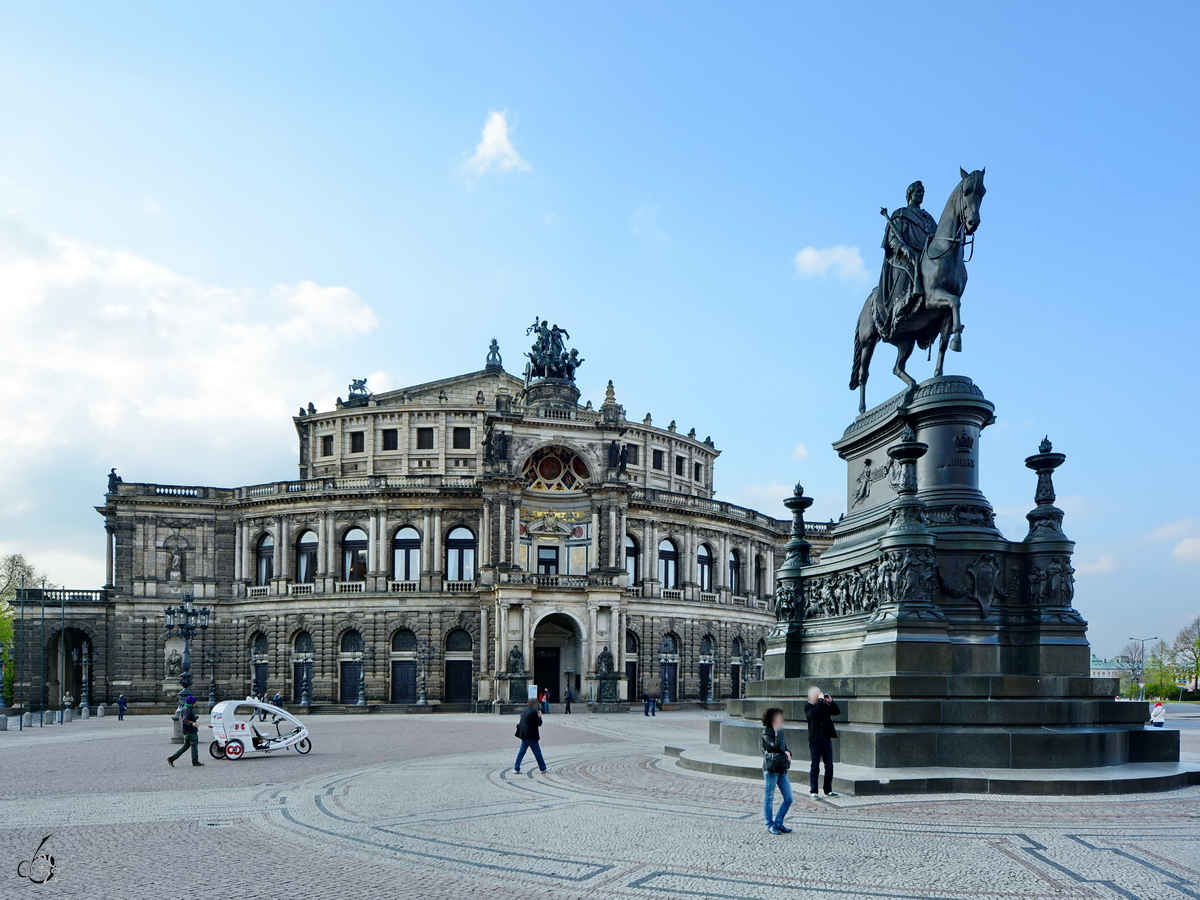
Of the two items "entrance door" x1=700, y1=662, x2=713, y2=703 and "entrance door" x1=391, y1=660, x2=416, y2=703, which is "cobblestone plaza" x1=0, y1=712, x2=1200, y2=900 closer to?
"entrance door" x1=391, y1=660, x2=416, y2=703

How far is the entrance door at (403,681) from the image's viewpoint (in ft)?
215

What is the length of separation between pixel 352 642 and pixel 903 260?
53.2 metres

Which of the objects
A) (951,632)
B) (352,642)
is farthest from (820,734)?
(352,642)

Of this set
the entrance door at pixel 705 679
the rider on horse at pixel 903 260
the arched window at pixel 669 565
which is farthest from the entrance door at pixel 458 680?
the rider on horse at pixel 903 260

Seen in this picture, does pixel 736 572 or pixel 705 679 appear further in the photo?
pixel 736 572

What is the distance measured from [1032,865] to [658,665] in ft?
185

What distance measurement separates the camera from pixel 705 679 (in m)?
69.8

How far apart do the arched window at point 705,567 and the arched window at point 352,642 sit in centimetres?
2284

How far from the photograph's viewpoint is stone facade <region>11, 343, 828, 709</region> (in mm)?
62500

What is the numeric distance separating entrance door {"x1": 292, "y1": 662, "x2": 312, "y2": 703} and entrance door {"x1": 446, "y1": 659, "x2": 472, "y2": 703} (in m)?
9.03

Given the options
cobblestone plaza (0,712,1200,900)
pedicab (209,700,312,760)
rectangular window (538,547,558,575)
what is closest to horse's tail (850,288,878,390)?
cobblestone plaza (0,712,1200,900)

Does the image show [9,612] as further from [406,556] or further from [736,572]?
[736,572]

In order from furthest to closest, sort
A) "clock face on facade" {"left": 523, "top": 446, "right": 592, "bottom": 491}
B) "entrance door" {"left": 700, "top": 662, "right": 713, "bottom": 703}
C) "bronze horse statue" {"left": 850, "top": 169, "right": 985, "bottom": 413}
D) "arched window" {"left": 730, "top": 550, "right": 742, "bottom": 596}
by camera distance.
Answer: "arched window" {"left": 730, "top": 550, "right": 742, "bottom": 596}
"entrance door" {"left": 700, "top": 662, "right": 713, "bottom": 703}
"clock face on facade" {"left": 523, "top": 446, "right": 592, "bottom": 491}
"bronze horse statue" {"left": 850, "top": 169, "right": 985, "bottom": 413}

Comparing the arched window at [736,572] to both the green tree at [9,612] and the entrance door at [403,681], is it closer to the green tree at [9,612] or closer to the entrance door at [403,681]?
the entrance door at [403,681]
